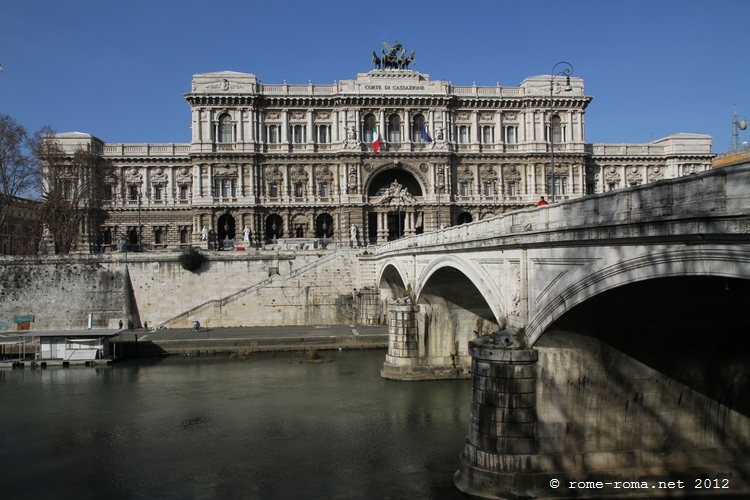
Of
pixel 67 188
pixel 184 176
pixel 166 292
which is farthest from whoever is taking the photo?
pixel 184 176

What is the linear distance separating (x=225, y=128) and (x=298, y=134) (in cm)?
715

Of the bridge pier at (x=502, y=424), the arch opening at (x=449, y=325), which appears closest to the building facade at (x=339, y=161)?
the arch opening at (x=449, y=325)

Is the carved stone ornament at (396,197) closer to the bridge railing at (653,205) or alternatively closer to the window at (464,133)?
the window at (464,133)

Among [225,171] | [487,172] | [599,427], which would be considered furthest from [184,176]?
[599,427]

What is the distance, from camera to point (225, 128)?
216 ft

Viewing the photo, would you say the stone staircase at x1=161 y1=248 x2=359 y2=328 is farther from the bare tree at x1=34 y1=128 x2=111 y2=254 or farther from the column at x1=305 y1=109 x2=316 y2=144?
the column at x1=305 y1=109 x2=316 y2=144

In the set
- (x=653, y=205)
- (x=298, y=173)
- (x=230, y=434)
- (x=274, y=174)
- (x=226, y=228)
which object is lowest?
(x=230, y=434)

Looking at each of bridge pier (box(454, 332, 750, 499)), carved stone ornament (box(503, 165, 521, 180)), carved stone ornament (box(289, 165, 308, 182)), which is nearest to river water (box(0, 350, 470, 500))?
bridge pier (box(454, 332, 750, 499))

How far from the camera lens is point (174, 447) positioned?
24.1 meters

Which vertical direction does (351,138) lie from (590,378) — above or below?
above

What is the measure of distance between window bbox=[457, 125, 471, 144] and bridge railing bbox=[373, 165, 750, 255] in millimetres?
50359

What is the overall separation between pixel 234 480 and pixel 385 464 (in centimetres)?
482

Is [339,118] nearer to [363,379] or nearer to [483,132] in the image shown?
[483,132]

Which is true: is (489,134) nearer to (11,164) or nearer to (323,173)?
(323,173)
